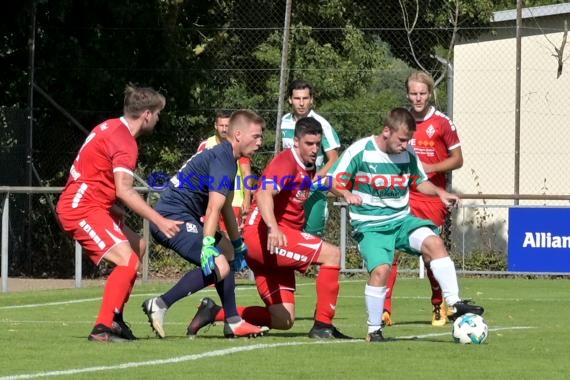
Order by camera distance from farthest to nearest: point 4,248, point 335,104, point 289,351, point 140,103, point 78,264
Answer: point 335,104 → point 78,264 → point 4,248 → point 140,103 → point 289,351

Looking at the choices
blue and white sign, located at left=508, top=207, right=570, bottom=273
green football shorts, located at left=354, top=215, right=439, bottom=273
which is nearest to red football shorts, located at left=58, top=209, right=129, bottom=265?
green football shorts, located at left=354, top=215, right=439, bottom=273

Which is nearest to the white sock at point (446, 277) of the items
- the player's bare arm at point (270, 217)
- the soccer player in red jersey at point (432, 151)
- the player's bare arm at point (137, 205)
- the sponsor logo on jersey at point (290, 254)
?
the sponsor logo on jersey at point (290, 254)

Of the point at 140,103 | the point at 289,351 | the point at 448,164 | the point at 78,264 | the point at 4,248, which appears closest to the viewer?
the point at 289,351

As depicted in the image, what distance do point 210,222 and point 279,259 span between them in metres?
0.94

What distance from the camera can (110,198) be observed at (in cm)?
980

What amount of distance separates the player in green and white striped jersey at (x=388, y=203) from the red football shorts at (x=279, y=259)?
0.41 meters

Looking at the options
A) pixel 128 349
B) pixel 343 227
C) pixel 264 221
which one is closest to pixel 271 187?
pixel 264 221

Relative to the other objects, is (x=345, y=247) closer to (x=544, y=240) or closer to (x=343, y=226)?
(x=343, y=226)

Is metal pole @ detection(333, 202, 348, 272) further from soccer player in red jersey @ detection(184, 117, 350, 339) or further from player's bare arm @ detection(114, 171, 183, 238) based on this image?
player's bare arm @ detection(114, 171, 183, 238)

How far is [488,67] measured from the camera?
76.5 feet

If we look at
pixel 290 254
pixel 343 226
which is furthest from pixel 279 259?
pixel 343 226

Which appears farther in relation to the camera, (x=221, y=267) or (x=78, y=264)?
(x=78, y=264)

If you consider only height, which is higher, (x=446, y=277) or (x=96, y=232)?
(x=96, y=232)

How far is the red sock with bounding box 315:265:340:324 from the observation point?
10.1 m
